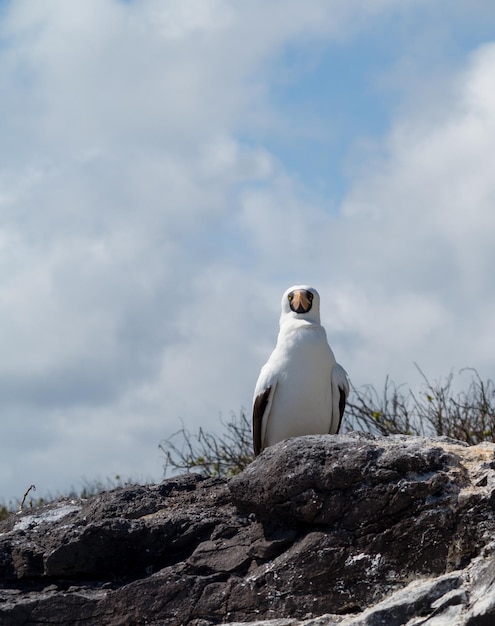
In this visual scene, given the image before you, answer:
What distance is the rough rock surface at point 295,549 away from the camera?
6473mm

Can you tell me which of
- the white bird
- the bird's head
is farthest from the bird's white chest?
the bird's head

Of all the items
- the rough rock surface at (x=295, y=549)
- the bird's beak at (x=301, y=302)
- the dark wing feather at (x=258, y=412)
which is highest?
the bird's beak at (x=301, y=302)

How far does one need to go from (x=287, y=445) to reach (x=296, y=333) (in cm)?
225

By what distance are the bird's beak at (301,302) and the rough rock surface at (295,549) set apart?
2.18m

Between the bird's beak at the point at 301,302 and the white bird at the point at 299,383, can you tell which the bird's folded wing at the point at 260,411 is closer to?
the white bird at the point at 299,383

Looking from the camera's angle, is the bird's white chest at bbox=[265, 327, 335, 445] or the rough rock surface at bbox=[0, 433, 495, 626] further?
the bird's white chest at bbox=[265, 327, 335, 445]

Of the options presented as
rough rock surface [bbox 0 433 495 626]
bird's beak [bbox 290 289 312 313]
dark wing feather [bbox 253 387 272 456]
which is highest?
bird's beak [bbox 290 289 312 313]

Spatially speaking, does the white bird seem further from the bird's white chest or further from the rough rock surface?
the rough rock surface

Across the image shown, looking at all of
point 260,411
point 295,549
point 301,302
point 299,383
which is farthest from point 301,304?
point 295,549

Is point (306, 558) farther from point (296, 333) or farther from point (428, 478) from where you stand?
point (296, 333)

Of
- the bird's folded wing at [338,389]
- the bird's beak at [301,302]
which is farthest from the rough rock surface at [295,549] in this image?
the bird's beak at [301,302]

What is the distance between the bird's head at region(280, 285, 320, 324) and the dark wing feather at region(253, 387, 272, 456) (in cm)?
78

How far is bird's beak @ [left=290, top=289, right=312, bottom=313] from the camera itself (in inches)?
374

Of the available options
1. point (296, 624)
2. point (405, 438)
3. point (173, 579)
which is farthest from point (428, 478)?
point (173, 579)
